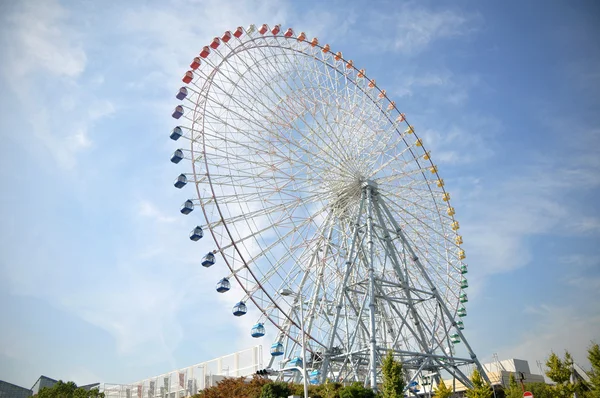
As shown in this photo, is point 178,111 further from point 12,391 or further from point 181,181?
point 12,391

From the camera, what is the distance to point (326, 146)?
37188 mm

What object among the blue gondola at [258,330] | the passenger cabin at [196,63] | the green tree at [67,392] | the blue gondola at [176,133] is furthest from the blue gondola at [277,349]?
the green tree at [67,392]

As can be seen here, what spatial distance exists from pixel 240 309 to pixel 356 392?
950cm

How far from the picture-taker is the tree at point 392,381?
2600 centimetres

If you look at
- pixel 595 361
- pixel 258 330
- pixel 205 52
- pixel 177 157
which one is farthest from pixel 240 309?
pixel 595 361

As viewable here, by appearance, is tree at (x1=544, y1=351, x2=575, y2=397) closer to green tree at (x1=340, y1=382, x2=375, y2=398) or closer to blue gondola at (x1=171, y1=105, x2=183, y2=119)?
green tree at (x1=340, y1=382, x2=375, y2=398)

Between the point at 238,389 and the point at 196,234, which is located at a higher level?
the point at 196,234

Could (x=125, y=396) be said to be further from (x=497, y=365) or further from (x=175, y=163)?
(x=497, y=365)

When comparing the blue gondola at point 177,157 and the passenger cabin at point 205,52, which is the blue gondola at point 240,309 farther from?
the passenger cabin at point 205,52

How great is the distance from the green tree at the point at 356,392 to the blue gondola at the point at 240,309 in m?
8.52

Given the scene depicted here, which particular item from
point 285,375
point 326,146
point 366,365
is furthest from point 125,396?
point 326,146

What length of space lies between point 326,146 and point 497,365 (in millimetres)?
60810

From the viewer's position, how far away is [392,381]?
86.6ft

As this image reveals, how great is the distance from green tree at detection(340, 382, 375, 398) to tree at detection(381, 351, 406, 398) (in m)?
1.54
